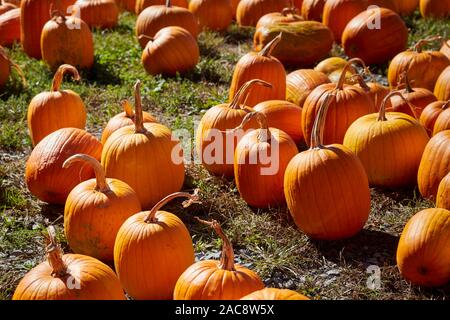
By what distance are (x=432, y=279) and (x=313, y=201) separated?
2.36 ft

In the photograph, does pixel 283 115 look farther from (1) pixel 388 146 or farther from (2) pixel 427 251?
(2) pixel 427 251

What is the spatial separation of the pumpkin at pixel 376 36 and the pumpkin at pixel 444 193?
296 centimetres

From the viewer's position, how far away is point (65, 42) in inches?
265

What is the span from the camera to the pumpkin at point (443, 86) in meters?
5.67

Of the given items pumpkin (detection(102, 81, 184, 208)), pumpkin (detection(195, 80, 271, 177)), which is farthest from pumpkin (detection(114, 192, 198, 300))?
pumpkin (detection(195, 80, 271, 177))

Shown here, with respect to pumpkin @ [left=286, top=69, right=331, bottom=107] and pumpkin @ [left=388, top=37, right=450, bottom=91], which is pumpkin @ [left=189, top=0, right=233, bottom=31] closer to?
pumpkin @ [left=286, top=69, right=331, bottom=107]

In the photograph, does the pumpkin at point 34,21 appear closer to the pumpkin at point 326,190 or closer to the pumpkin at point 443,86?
the pumpkin at point 443,86

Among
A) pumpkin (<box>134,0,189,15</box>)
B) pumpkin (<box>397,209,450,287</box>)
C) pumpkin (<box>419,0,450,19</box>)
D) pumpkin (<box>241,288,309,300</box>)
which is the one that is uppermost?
pumpkin (<box>134,0,189,15</box>)

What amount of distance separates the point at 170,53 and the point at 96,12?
1678mm

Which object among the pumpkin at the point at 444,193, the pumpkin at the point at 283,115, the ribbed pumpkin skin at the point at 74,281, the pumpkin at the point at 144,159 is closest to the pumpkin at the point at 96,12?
the pumpkin at the point at 283,115

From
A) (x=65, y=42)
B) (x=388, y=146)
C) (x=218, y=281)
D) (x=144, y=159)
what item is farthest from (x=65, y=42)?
(x=218, y=281)

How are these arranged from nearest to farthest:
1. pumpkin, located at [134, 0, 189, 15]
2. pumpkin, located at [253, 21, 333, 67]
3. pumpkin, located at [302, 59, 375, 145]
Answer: pumpkin, located at [302, 59, 375, 145] → pumpkin, located at [253, 21, 333, 67] → pumpkin, located at [134, 0, 189, 15]

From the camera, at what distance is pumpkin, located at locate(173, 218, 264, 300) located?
3.28 meters

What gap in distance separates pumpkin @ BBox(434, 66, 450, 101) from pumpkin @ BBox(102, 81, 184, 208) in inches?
84.8
